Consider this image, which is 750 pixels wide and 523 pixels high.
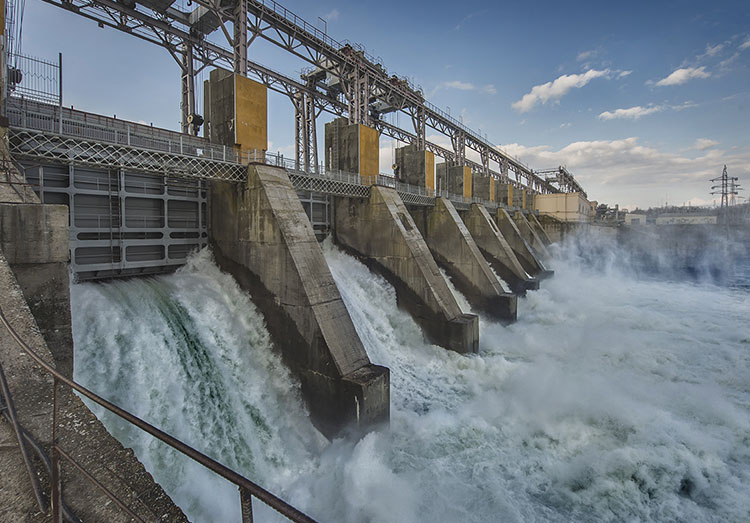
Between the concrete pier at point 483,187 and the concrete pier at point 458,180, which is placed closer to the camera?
the concrete pier at point 458,180

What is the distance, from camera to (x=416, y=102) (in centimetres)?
2405

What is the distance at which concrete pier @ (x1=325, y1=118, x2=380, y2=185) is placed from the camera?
17.1 metres

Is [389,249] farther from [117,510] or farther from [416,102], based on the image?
[416,102]

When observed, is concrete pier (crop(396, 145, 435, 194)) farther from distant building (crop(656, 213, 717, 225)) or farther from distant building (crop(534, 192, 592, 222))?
distant building (crop(656, 213, 717, 225))

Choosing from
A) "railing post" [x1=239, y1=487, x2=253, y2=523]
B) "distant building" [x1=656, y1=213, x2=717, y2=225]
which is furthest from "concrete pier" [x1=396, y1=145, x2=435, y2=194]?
"distant building" [x1=656, y1=213, x2=717, y2=225]

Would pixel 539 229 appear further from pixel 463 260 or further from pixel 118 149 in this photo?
pixel 118 149

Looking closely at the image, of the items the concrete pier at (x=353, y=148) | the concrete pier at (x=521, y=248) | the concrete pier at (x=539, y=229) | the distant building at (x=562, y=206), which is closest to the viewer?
the concrete pier at (x=353, y=148)

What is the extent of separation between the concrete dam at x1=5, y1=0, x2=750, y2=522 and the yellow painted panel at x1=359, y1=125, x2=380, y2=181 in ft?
0.66

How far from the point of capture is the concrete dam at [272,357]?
382 centimetres

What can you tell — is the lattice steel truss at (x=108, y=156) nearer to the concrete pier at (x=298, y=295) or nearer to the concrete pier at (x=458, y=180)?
the concrete pier at (x=298, y=295)

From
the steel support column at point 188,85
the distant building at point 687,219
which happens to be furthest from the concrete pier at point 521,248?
the distant building at point 687,219

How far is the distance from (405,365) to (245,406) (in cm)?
526

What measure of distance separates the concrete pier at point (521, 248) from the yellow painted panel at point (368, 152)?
13499 mm

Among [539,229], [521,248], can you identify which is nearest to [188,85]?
[521,248]
